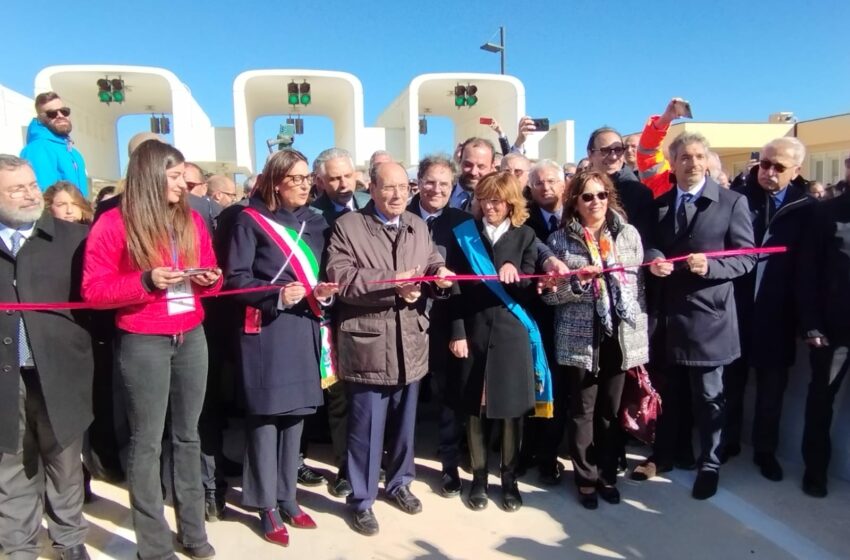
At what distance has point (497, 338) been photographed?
346 centimetres

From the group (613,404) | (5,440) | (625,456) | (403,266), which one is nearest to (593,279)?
(613,404)

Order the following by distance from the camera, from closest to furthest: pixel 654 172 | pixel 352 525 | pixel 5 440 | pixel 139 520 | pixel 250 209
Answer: pixel 5 440 → pixel 139 520 → pixel 250 209 → pixel 352 525 → pixel 654 172

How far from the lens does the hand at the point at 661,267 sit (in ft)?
11.1

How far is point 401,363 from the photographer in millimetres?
3240

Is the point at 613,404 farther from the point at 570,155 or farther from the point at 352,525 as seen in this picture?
the point at 570,155

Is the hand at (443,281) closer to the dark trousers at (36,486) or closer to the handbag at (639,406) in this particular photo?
the handbag at (639,406)

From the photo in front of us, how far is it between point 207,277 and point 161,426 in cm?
77

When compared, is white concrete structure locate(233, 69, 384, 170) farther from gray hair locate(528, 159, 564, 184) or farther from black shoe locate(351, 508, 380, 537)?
black shoe locate(351, 508, 380, 537)

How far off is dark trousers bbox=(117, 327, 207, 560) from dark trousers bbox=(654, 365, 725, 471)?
2966 millimetres

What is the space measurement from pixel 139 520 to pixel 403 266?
187cm

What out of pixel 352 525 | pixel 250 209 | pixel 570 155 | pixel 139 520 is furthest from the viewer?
pixel 570 155

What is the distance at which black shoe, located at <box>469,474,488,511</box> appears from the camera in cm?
357

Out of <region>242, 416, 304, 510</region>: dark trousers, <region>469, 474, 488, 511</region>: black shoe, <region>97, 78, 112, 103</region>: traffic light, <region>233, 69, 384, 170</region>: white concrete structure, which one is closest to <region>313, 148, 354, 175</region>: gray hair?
<region>242, 416, 304, 510</region>: dark trousers

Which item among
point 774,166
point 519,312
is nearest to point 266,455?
point 519,312
